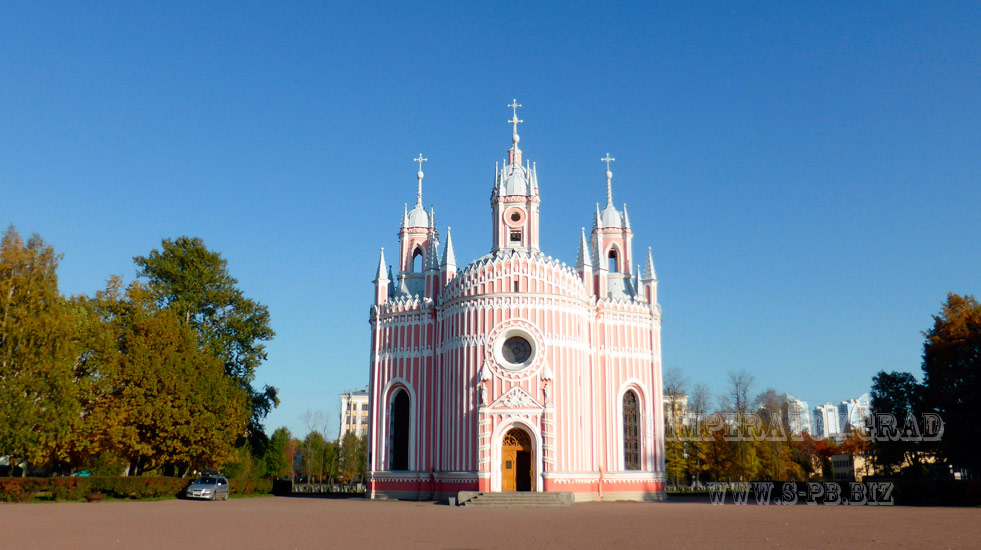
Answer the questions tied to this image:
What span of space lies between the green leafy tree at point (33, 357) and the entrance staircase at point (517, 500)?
63.0ft

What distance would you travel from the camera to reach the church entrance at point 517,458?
43031 mm

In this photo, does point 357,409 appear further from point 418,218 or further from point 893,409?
point 893,409

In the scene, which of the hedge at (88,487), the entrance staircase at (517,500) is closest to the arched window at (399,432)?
the entrance staircase at (517,500)

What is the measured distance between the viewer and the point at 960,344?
41031 millimetres

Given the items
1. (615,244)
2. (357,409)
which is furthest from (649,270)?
(357,409)

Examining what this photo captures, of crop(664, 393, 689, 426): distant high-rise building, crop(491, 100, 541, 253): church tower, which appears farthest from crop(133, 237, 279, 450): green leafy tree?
crop(664, 393, 689, 426): distant high-rise building

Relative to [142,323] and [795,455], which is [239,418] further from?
[795,455]

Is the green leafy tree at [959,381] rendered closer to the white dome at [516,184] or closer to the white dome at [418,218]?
the white dome at [516,184]

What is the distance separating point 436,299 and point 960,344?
2908 cm

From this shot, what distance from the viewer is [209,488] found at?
41906 millimetres

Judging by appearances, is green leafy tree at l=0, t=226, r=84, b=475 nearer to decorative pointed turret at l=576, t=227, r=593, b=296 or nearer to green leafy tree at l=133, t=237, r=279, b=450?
green leafy tree at l=133, t=237, r=279, b=450

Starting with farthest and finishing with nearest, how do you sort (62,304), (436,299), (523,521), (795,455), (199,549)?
(795,455) < (436,299) < (62,304) < (523,521) < (199,549)

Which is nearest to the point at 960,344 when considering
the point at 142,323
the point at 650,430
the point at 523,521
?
the point at 650,430

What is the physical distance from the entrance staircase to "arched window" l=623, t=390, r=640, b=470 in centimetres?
973
